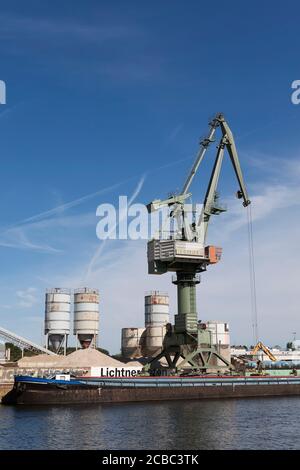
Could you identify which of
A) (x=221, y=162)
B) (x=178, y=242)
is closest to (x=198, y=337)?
(x=178, y=242)

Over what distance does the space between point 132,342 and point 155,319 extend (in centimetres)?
751

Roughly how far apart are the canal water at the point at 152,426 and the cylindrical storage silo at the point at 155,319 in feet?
151

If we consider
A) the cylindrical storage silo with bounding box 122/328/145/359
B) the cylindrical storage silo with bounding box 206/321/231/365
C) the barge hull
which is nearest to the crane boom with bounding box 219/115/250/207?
the barge hull

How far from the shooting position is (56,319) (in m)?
92.9

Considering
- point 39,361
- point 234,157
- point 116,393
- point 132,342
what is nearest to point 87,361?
point 116,393

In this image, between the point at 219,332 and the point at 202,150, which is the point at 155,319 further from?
the point at 202,150

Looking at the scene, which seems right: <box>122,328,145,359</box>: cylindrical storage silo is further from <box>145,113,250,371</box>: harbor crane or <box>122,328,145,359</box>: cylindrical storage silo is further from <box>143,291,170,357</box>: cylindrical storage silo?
<box>145,113,250,371</box>: harbor crane

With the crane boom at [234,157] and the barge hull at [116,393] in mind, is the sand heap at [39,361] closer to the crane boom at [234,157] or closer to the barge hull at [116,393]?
the barge hull at [116,393]

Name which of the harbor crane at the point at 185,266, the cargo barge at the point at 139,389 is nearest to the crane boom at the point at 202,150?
the harbor crane at the point at 185,266

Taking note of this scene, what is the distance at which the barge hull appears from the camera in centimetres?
5588

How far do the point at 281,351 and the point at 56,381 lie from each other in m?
100

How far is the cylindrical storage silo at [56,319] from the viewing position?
92812mm

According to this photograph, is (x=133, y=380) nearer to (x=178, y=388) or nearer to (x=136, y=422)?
Result: (x=178, y=388)
